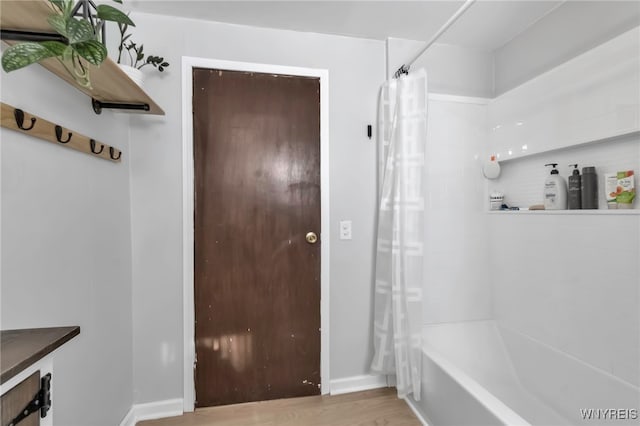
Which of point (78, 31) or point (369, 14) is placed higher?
point (369, 14)

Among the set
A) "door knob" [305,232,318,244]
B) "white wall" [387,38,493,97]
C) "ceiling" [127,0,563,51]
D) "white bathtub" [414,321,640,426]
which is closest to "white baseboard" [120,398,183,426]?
"door knob" [305,232,318,244]

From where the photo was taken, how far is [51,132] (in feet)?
3.47

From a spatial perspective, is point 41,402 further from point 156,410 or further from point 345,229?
point 345,229

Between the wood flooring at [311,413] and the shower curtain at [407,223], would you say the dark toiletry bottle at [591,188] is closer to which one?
the shower curtain at [407,223]

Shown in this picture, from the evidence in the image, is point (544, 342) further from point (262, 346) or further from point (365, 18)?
point (365, 18)

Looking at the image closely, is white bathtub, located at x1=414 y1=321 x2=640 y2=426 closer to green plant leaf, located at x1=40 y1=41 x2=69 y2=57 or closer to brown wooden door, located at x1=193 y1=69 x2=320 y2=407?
brown wooden door, located at x1=193 y1=69 x2=320 y2=407

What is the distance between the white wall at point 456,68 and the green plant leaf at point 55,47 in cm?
188

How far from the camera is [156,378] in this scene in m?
1.75

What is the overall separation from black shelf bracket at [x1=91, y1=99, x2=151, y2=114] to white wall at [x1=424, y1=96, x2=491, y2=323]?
1.77 meters

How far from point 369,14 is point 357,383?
7.65 feet

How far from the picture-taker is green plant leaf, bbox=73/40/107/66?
0.83m

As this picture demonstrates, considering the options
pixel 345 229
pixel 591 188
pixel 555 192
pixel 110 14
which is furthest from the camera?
pixel 345 229

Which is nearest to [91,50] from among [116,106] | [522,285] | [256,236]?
[116,106]

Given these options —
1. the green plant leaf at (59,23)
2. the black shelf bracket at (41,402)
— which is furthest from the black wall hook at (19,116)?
the black shelf bracket at (41,402)
